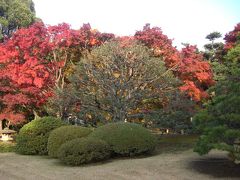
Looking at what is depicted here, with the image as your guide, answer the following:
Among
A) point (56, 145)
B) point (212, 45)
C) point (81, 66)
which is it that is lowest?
point (56, 145)

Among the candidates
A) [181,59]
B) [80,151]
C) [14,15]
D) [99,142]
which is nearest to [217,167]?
[99,142]

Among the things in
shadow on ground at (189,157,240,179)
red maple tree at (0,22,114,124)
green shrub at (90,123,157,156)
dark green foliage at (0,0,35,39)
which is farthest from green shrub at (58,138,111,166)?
dark green foliage at (0,0,35,39)

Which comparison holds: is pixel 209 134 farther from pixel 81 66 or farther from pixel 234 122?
pixel 81 66

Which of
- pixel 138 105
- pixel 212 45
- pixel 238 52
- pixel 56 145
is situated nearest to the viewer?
pixel 56 145

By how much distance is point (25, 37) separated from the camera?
57.9ft

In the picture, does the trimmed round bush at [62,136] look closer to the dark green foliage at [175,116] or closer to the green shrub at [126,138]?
the green shrub at [126,138]

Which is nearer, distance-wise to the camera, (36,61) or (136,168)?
(136,168)

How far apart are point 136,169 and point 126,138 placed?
177cm

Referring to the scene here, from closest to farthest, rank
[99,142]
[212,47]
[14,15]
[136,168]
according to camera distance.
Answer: [136,168] → [99,142] → [212,47] → [14,15]

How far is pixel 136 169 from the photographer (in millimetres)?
9609

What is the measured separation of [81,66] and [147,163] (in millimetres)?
5795

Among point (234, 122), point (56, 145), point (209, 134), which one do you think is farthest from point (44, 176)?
point (234, 122)

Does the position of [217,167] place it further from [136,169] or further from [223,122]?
[136,169]

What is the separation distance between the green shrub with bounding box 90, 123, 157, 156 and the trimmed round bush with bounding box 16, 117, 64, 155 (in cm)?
249
